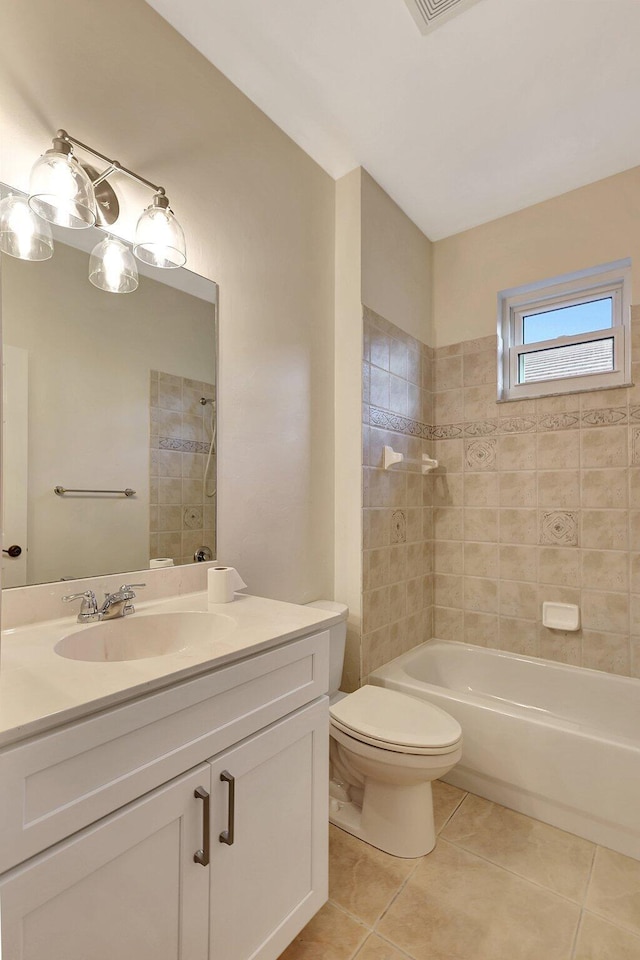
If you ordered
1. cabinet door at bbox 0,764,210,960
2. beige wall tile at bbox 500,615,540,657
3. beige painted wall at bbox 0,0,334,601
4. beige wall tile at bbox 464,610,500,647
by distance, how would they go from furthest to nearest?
1. beige wall tile at bbox 464,610,500,647
2. beige wall tile at bbox 500,615,540,657
3. beige painted wall at bbox 0,0,334,601
4. cabinet door at bbox 0,764,210,960

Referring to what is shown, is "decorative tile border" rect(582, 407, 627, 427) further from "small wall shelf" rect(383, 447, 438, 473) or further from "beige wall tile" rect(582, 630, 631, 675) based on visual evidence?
"beige wall tile" rect(582, 630, 631, 675)

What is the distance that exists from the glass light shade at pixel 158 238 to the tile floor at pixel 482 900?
194cm

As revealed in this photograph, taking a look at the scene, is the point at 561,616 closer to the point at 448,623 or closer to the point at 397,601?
the point at 448,623

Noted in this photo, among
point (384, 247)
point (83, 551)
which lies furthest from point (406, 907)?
point (384, 247)

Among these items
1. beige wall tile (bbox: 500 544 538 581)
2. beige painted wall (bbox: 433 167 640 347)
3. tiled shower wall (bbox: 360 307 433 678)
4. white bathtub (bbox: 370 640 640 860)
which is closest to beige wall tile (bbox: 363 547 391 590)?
tiled shower wall (bbox: 360 307 433 678)

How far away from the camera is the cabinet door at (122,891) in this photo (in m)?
0.66

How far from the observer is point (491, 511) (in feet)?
8.04

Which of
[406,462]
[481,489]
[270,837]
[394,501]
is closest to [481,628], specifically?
[481,489]

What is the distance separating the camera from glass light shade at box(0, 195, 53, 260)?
42.4 inches

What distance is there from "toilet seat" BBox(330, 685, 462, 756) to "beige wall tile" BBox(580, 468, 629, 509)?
1.23 metres

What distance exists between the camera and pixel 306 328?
1991mm

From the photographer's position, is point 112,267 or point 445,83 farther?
point 445,83

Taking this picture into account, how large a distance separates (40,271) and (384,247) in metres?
1.62

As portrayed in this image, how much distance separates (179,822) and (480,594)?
1.96 metres
